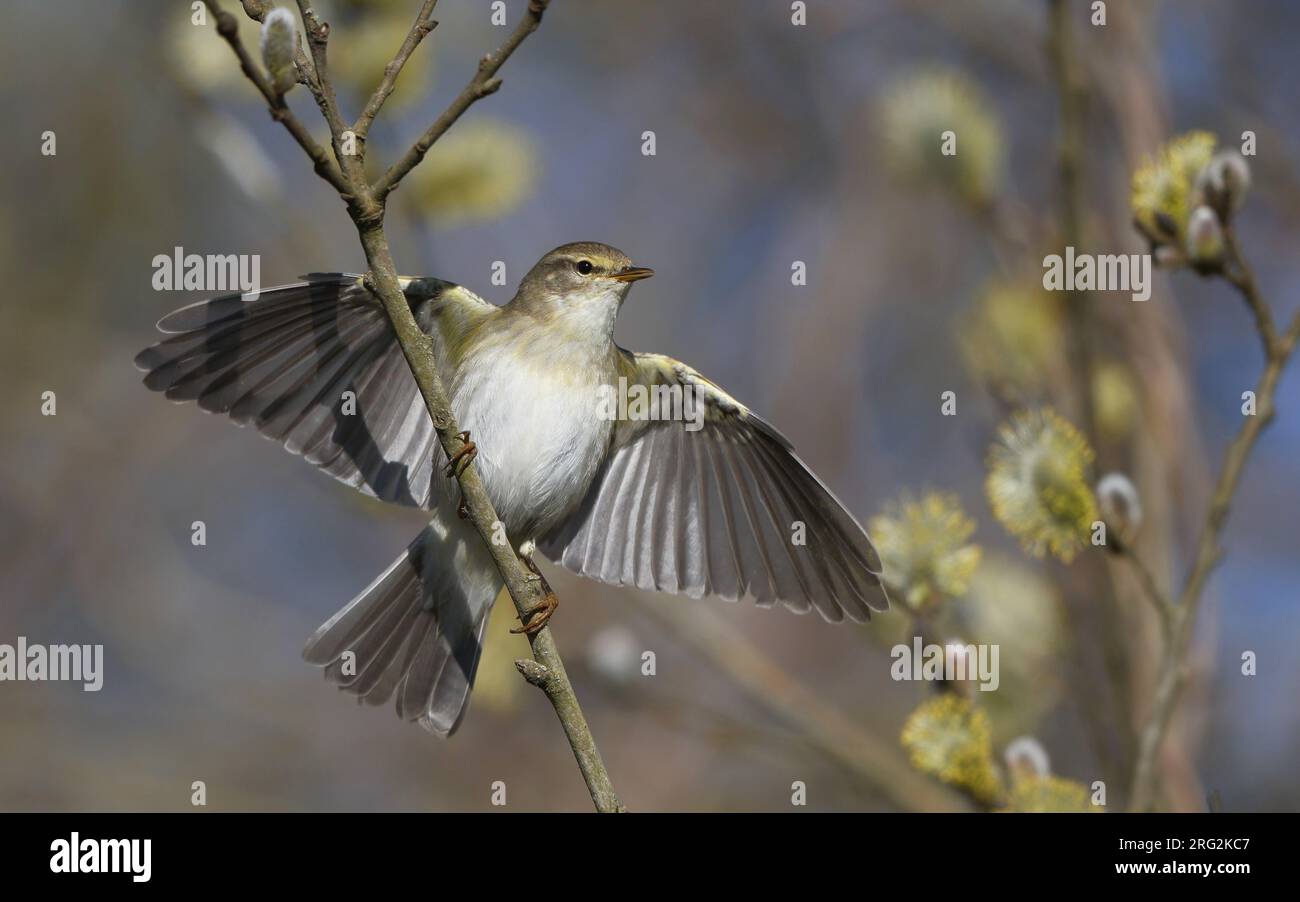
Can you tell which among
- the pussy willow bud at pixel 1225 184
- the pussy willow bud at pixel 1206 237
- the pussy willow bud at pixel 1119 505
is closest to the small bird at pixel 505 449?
the pussy willow bud at pixel 1119 505

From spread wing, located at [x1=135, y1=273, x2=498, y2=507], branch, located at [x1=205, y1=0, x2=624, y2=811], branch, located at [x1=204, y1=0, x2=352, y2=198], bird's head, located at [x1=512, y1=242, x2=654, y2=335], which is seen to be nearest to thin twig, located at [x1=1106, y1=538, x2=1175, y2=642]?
branch, located at [x1=205, y1=0, x2=624, y2=811]

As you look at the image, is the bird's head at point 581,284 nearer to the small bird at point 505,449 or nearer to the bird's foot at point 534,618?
the small bird at point 505,449

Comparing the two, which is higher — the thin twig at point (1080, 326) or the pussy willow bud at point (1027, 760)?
the thin twig at point (1080, 326)

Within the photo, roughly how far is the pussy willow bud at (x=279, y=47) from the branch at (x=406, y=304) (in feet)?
0.12

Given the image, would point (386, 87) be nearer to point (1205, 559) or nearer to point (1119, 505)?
point (1119, 505)

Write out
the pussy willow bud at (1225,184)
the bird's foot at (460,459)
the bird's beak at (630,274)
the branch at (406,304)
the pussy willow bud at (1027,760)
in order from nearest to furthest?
1. the branch at (406,304)
2. the bird's foot at (460,459)
3. the pussy willow bud at (1027,760)
4. the pussy willow bud at (1225,184)
5. the bird's beak at (630,274)

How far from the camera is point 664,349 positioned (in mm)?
9461

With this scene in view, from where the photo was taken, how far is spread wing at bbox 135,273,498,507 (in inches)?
151

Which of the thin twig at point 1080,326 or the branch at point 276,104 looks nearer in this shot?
the branch at point 276,104

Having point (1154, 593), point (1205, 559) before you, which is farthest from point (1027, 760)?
point (1205, 559)

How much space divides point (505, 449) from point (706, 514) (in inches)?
30.7

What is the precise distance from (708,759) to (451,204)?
15.9ft

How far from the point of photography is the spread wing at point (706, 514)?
3.97 metres
